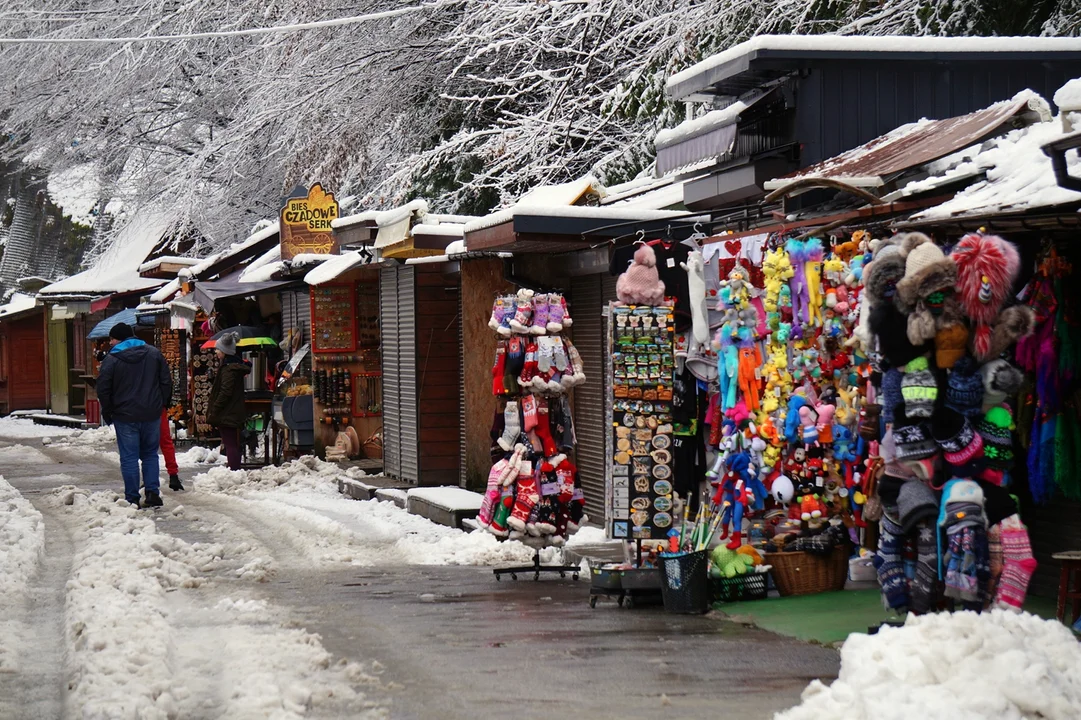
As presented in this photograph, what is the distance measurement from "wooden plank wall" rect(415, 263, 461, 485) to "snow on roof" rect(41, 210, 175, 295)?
1737 centimetres

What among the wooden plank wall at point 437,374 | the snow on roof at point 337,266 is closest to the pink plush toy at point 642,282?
the wooden plank wall at point 437,374

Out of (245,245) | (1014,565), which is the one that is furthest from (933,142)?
(245,245)

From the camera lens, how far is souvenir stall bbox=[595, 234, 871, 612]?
9539 mm

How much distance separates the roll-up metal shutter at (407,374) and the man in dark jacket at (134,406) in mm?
2833

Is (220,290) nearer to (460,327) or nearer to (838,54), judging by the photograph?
(460,327)

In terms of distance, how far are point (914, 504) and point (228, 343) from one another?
50.6 ft

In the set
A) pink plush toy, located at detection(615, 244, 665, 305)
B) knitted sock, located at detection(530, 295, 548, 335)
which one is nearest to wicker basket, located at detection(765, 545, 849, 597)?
pink plush toy, located at detection(615, 244, 665, 305)

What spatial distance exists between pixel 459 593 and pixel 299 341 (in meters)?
12.3

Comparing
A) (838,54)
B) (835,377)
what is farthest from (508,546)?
(838,54)

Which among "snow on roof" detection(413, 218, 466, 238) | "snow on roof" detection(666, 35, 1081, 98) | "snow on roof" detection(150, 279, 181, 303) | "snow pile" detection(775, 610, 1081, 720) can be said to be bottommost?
"snow pile" detection(775, 610, 1081, 720)

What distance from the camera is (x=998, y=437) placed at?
24.6 ft

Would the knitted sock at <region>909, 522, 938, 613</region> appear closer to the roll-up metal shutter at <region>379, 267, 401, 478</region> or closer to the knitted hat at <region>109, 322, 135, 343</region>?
the roll-up metal shutter at <region>379, 267, 401, 478</region>

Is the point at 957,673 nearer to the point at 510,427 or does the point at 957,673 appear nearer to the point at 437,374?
the point at 510,427

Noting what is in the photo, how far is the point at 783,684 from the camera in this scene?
7.44 m
